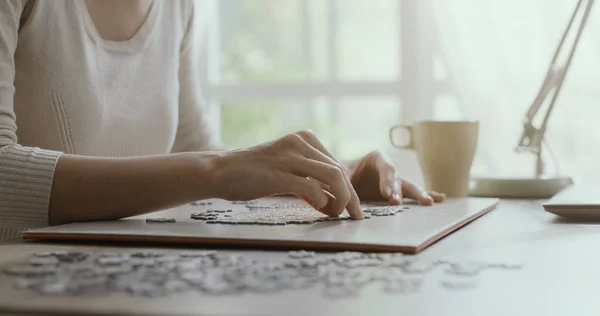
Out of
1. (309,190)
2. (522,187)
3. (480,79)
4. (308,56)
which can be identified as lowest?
(522,187)

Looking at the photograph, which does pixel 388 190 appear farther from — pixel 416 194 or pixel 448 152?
pixel 448 152

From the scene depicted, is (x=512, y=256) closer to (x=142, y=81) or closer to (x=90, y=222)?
(x=90, y=222)

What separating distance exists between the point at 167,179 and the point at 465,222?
0.42 m

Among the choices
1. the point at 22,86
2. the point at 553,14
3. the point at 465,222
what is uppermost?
the point at 553,14

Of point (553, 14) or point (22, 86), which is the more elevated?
point (553, 14)

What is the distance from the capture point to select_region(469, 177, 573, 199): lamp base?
157 centimetres

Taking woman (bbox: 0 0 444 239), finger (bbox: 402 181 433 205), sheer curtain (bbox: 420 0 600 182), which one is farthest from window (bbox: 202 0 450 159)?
finger (bbox: 402 181 433 205)

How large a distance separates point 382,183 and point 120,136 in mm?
587

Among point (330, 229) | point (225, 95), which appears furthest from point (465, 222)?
point (225, 95)

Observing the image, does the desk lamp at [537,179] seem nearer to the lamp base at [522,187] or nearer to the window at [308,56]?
the lamp base at [522,187]

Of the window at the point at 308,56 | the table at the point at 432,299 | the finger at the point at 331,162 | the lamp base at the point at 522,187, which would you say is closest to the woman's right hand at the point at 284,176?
the finger at the point at 331,162

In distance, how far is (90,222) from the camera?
0.98m

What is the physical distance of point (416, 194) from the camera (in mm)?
1302

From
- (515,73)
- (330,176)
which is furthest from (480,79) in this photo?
(330,176)
